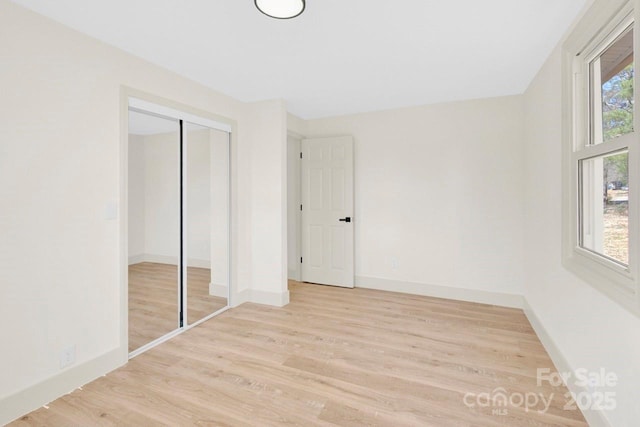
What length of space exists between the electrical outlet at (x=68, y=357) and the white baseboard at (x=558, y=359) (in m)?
3.26

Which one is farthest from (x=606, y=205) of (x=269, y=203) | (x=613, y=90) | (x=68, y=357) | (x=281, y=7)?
(x=68, y=357)

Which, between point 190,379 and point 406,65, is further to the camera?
point 406,65

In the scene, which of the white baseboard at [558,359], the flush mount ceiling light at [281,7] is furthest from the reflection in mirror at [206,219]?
the white baseboard at [558,359]

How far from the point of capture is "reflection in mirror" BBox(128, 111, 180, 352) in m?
2.68

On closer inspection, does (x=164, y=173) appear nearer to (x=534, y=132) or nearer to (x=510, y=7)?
(x=510, y=7)

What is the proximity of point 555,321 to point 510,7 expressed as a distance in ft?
7.66

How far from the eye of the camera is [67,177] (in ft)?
6.80

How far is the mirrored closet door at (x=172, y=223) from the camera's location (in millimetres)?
2713

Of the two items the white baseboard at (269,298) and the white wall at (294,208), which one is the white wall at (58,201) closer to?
the white baseboard at (269,298)

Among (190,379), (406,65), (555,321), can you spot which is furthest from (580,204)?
(190,379)

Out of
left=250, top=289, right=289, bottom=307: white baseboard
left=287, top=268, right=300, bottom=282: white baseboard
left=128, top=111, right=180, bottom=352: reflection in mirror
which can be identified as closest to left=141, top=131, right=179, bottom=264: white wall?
left=128, top=111, right=180, bottom=352: reflection in mirror

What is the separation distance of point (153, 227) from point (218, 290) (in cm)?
112

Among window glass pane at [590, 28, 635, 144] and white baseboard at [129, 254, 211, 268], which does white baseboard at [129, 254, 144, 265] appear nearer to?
white baseboard at [129, 254, 211, 268]

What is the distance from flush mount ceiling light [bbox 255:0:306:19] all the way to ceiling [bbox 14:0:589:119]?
0.16 meters
